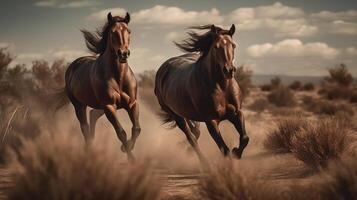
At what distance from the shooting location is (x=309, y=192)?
20.7ft

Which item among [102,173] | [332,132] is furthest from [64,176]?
[332,132]

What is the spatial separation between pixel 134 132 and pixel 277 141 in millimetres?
3435

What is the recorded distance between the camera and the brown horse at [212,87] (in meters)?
8.73

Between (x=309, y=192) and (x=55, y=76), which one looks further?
(x=55, y=76)

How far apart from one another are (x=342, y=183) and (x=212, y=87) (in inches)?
138

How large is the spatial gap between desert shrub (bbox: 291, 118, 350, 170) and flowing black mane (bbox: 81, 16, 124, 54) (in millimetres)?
3912

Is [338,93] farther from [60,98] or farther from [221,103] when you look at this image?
[221,103]

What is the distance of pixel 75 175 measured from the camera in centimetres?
550

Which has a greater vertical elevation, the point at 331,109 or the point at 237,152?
the point at 237,152

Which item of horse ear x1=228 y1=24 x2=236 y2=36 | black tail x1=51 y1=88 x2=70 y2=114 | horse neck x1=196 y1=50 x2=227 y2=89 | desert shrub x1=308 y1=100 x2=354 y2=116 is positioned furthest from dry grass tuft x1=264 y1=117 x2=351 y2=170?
desert shrub x1=308 y1=100 x2=354 y2=116

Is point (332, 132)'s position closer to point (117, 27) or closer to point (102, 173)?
point (117, 27)

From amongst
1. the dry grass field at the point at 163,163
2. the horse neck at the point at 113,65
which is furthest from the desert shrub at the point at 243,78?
the horse neck at the point at 113,65

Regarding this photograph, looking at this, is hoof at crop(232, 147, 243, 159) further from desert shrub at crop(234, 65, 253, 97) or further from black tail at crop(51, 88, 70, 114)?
desert shrub at crop(234, 65, 253, 97)

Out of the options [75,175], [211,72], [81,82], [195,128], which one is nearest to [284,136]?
[195,128]
